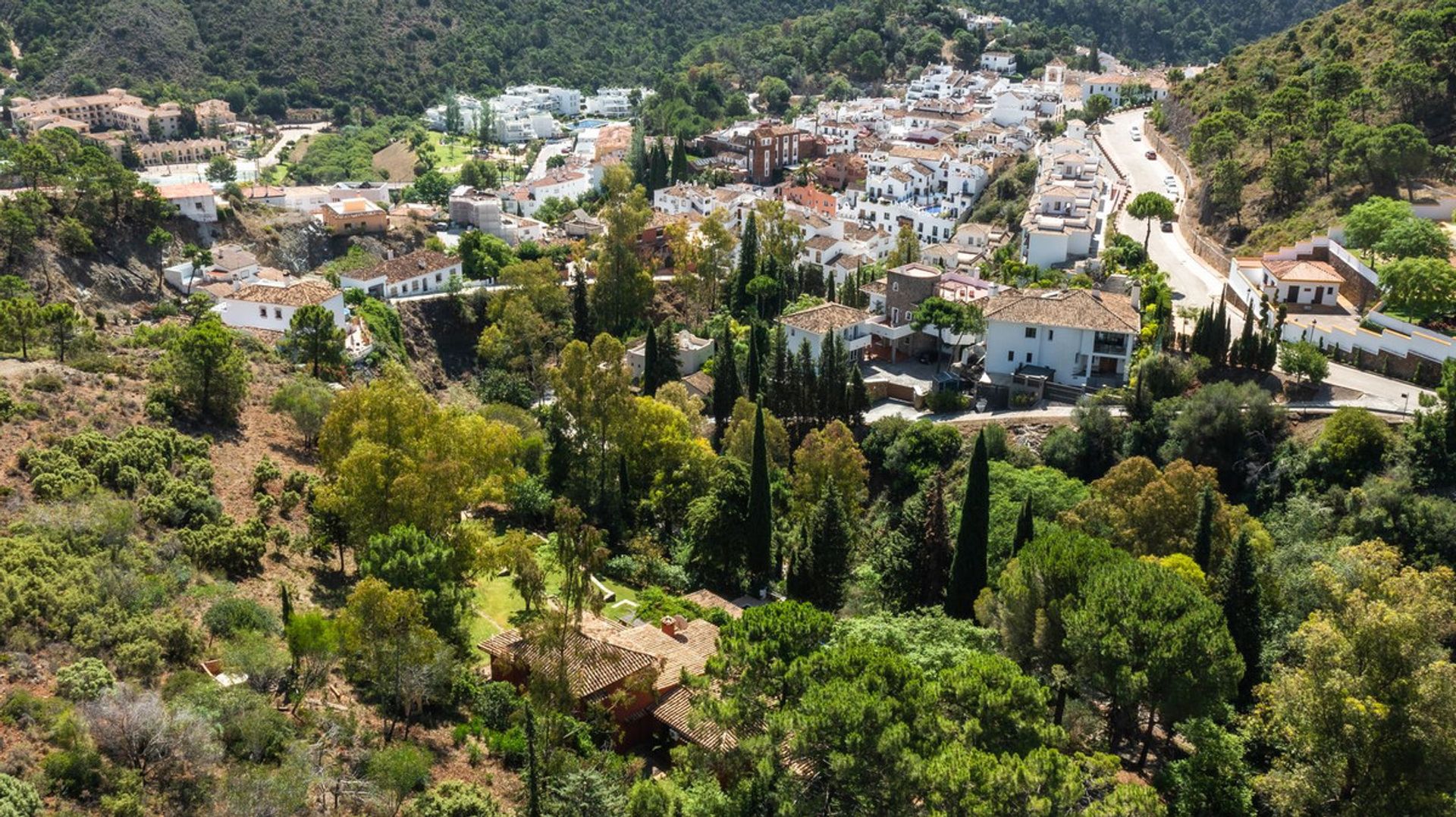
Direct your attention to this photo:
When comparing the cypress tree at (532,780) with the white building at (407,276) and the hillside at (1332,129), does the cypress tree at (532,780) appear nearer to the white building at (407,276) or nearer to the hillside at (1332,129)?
the white building at (407,276)

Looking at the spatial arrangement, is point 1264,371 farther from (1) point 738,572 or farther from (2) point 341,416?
(2) point 341,416

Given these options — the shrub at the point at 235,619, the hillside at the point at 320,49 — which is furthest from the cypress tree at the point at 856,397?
the hillside at the point at 320,49

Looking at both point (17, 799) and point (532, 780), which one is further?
point (532, 780)

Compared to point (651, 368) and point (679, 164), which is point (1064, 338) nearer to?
point (651, 368)

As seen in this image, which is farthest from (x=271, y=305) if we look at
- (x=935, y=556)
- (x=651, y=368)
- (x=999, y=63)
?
(x=999, y=63)

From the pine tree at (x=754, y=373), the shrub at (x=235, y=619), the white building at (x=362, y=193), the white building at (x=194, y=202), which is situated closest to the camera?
the shrub at (x=235, y=619)

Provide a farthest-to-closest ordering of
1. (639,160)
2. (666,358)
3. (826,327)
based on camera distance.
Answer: (639,160) → (666,358) → (826,327)
